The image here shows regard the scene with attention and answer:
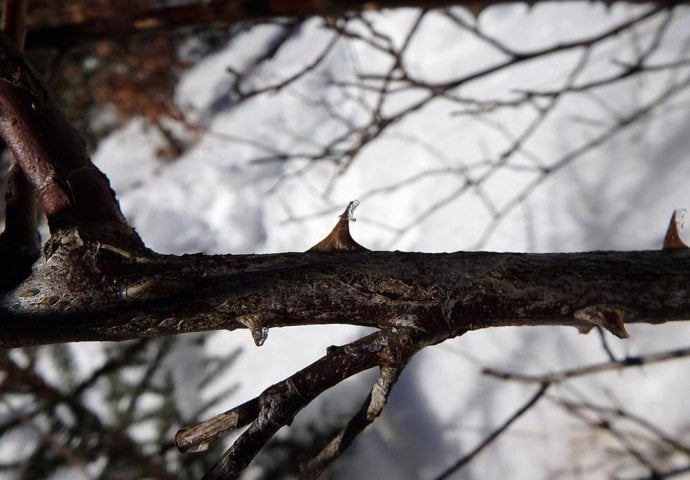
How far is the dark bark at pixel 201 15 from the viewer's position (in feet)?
4.59

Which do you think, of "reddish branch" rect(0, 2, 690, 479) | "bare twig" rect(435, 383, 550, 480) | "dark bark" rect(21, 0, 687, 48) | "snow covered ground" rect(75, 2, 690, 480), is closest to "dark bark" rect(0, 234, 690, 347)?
"reddish branch" rect(0, 2, 690, 479)

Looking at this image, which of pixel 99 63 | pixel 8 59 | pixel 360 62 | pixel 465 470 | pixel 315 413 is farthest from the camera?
pixel 99 63

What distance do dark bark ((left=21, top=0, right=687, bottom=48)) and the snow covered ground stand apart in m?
0.14

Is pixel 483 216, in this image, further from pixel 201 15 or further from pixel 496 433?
pixel 496 433

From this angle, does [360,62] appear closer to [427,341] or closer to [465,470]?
[465,470]

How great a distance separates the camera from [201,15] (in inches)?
56.4

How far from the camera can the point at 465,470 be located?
2.07 meters

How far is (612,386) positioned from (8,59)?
6.50 ft

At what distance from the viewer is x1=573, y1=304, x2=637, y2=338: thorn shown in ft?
1.75

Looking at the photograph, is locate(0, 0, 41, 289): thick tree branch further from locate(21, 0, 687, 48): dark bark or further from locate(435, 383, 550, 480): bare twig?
Answer: locate(21, 0, 687, 48): dark bark

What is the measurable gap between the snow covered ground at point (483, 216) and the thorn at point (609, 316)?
3.73ft

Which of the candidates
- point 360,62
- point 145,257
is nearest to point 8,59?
point 145,257

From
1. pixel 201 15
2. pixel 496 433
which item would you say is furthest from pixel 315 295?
pixel 201 15

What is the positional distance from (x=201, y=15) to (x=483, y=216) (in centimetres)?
140
